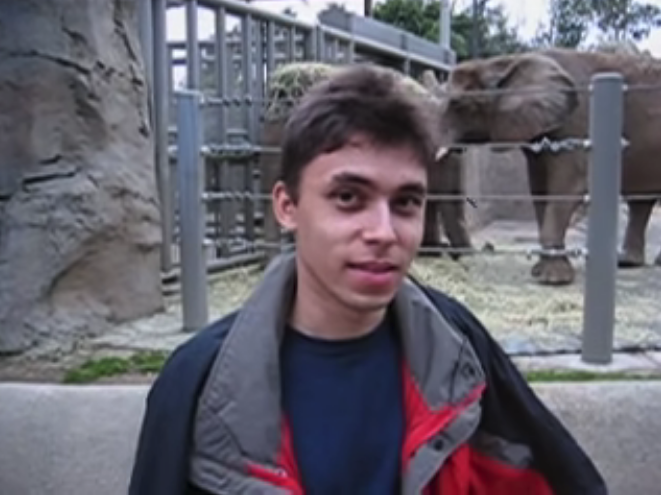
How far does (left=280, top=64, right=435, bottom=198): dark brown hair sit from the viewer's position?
1.22 m

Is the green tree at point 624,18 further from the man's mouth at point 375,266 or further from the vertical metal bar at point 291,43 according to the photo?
the man's mouth at point 375,266

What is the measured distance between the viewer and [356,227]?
3.94 ft

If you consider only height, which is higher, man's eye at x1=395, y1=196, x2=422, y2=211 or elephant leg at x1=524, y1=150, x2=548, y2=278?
man's eye at x1=395, y1=196, x2=422, y2=211

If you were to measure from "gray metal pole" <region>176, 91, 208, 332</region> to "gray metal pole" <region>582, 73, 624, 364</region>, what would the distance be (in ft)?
4.07

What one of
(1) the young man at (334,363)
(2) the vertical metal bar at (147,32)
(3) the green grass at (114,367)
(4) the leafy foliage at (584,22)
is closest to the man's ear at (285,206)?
(1) the young man at (334,363)

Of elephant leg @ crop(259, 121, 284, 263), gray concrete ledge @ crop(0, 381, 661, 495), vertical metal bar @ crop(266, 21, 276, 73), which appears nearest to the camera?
gray concrete ledge @ crop(0, 381, 661, 495)

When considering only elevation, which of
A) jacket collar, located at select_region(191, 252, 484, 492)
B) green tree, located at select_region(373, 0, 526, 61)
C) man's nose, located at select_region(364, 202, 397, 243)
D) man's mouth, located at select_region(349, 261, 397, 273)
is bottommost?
jacket collar, located at select_region(191, 252, 484, 492)

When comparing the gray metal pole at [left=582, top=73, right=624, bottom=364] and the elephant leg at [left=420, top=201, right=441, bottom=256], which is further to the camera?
the elephant leg at [left=420, top=201, right=441, bottom=256]

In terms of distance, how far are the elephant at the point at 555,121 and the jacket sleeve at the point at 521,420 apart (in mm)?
3361

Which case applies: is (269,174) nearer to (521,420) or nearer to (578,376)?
(578,376)

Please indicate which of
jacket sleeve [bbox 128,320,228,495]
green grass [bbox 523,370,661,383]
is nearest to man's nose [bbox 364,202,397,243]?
jacket sleeve [bbox 128,320,228,495]

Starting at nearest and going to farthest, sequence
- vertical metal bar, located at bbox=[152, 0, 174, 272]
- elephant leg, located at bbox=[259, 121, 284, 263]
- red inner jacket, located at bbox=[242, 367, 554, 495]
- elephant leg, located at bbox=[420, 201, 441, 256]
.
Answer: red inner jacket, located at bbox=[242, 367, 554, 495] < vertical metal bar, located at bbox=[152, 0, 174, 272] < elephant leg, located at bbox=[259, 121, 284, 263] < elephant leg, located at bbox=[420, 201, 441, 256]

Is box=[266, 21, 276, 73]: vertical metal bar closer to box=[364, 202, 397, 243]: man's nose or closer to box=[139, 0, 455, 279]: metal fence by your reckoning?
box=[139, 0, 455, 279]: metal fence

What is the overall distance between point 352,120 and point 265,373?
0.33 meters
